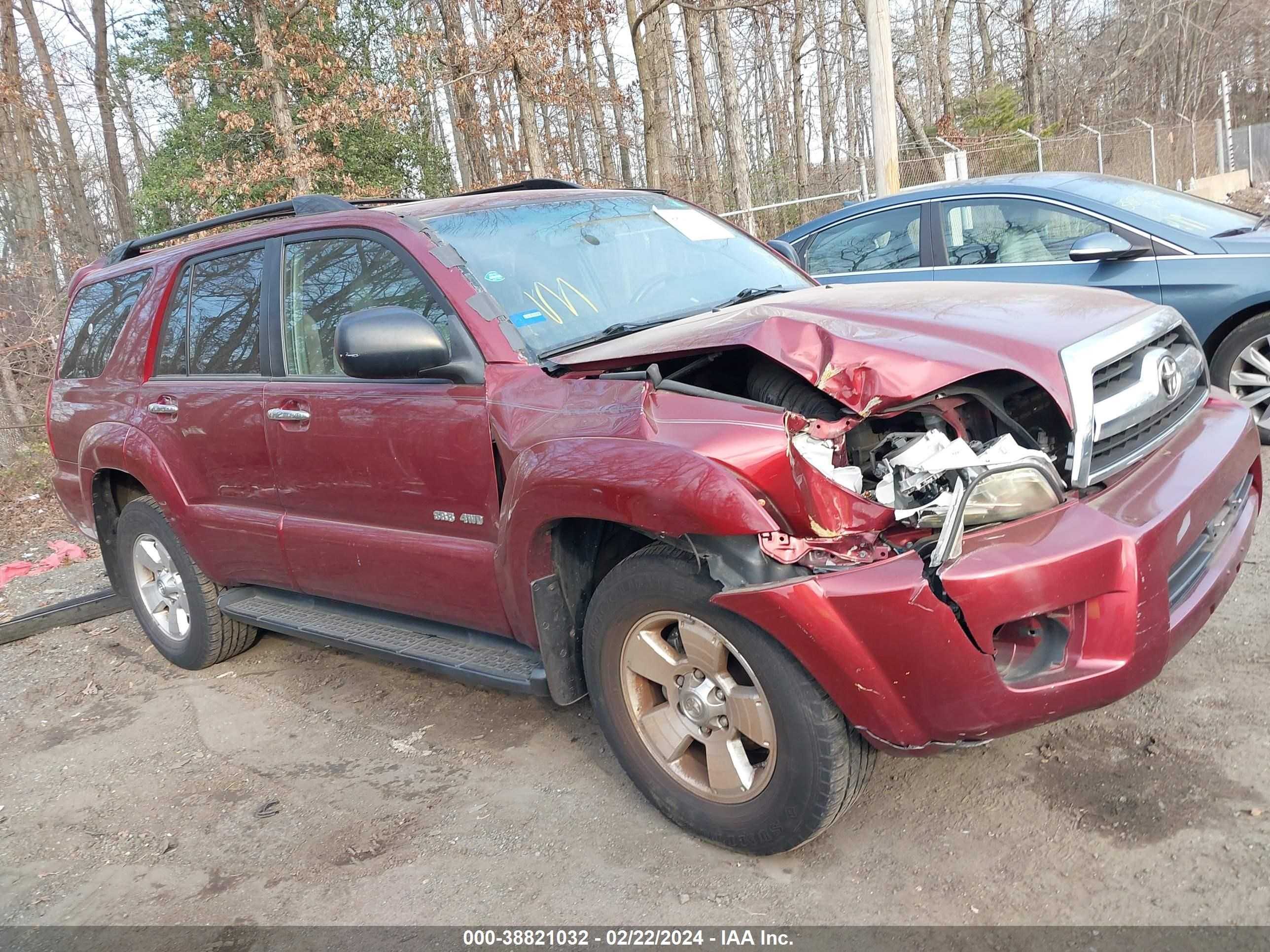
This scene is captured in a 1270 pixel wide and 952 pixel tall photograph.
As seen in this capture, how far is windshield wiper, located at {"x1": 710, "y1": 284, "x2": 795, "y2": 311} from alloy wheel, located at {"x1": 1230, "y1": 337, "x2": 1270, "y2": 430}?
3.27 meters

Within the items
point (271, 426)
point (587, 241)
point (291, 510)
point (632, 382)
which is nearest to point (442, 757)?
point (291, 510)

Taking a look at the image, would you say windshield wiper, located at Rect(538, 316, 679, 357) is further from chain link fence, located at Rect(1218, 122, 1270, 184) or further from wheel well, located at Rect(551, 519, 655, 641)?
chain link fence, located at Rect(1218, 122, 1270, 184)

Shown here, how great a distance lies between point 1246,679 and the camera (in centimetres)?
334

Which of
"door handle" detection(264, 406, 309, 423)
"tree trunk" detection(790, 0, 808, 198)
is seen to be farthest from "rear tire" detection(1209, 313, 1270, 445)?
"tree trunk" detection(790, 0, 808, 198)

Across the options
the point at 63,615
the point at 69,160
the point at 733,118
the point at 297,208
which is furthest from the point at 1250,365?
the point at 69,160

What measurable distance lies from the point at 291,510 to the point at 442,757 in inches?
45.1

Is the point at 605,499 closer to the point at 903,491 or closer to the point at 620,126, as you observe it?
the point at 903,491

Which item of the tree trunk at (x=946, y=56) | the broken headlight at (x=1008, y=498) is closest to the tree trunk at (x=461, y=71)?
the tree trunk at (x=946, y=56)

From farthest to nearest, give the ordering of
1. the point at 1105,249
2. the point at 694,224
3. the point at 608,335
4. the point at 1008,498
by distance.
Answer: the point at 1105,249 → the point at 694,224 → the point at 608,335 → the point at 1008,498

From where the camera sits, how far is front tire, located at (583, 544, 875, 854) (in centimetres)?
251

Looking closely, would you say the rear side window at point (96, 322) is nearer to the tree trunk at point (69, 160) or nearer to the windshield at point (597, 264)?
the windshield at point (597, 264)

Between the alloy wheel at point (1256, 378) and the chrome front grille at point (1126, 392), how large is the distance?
2936 mm

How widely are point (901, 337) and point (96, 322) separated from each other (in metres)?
4.23

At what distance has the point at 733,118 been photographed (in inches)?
671
